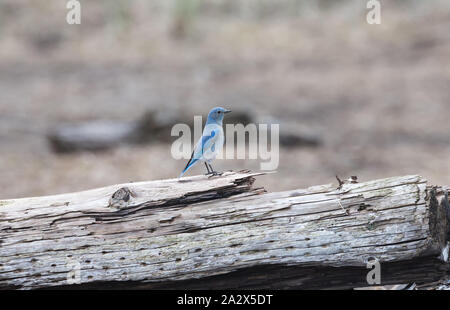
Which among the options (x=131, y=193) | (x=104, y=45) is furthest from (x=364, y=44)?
(x=131, y=193)

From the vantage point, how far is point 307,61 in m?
13.5

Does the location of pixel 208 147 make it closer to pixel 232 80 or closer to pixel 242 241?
pixel 242 241

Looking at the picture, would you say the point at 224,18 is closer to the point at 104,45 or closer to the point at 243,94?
the point at 104,45

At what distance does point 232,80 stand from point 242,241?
9.49m

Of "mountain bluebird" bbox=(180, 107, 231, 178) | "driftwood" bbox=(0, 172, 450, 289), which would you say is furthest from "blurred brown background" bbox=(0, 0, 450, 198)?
"driftwood" bbox=(0, 172, 450, 289)

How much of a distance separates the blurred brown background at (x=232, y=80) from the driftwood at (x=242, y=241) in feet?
13.8

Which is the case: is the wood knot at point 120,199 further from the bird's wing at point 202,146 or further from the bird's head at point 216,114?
the bird's head at point 216,114

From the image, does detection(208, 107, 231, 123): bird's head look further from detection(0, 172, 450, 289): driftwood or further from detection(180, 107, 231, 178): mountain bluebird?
detection(0, 172, 450, 289): driftwood

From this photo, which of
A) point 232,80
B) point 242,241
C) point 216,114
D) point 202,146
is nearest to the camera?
point 242,241

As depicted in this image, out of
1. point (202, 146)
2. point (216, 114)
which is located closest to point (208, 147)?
point (202, 146)

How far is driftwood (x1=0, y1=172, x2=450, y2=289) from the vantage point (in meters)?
3.51

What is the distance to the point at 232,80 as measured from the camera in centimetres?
1276

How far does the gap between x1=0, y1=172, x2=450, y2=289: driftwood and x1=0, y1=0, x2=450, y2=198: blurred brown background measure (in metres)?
4.20

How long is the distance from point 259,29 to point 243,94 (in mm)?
3781
